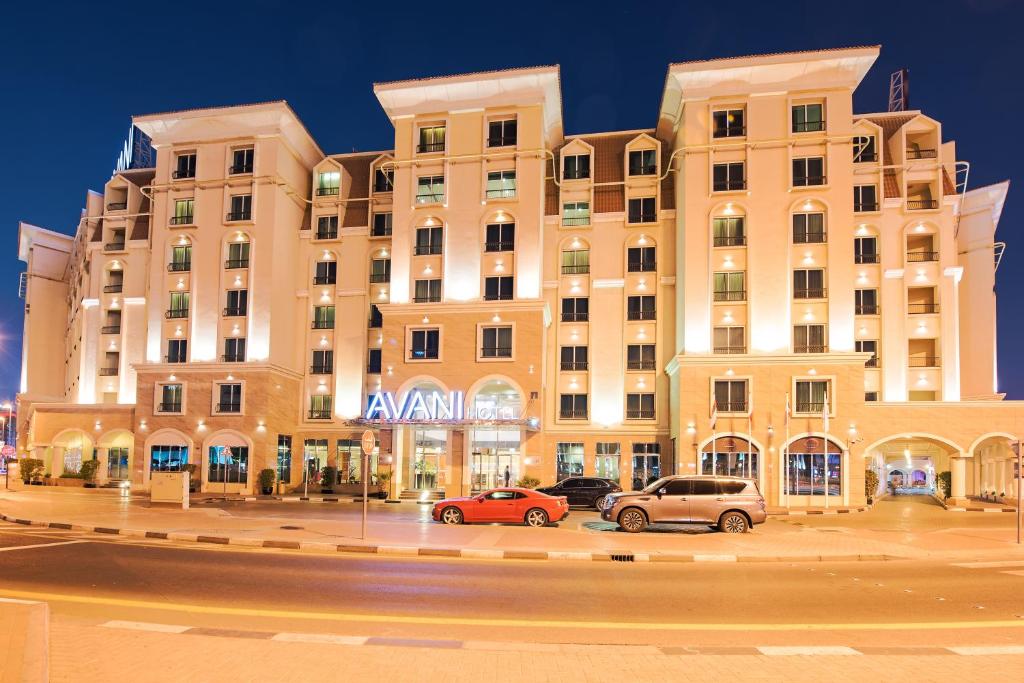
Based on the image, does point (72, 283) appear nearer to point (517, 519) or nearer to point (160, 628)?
point (517, 519)

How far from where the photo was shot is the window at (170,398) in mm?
43875

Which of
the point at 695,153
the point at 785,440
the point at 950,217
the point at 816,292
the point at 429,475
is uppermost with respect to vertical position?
the point at 695,153

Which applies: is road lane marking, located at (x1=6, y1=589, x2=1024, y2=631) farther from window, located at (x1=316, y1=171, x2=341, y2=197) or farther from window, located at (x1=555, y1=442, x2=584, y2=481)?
window, located at (x1=316, y1=171, x2=341, y2=197)

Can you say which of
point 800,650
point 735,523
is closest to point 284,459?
point 735,523

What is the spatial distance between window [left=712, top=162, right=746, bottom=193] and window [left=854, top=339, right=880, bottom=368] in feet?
38.3

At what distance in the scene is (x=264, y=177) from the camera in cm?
4462

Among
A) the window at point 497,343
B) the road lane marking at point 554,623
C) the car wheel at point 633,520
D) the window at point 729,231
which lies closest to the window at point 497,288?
the window at point 497,343

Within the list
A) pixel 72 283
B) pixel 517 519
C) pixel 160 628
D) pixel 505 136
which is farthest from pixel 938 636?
pixel 72 283

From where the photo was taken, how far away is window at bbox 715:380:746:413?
36531 mm

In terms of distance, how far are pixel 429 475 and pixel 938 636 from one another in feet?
106

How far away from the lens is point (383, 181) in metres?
47.0

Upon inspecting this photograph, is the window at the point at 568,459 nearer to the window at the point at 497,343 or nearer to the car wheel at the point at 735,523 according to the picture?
the window at the point at 497,343

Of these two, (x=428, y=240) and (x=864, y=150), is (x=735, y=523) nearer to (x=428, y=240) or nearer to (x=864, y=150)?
(x=428, y=240)

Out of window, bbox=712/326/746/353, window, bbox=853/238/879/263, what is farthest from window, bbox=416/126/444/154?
window, bbox=853/238/879/263
